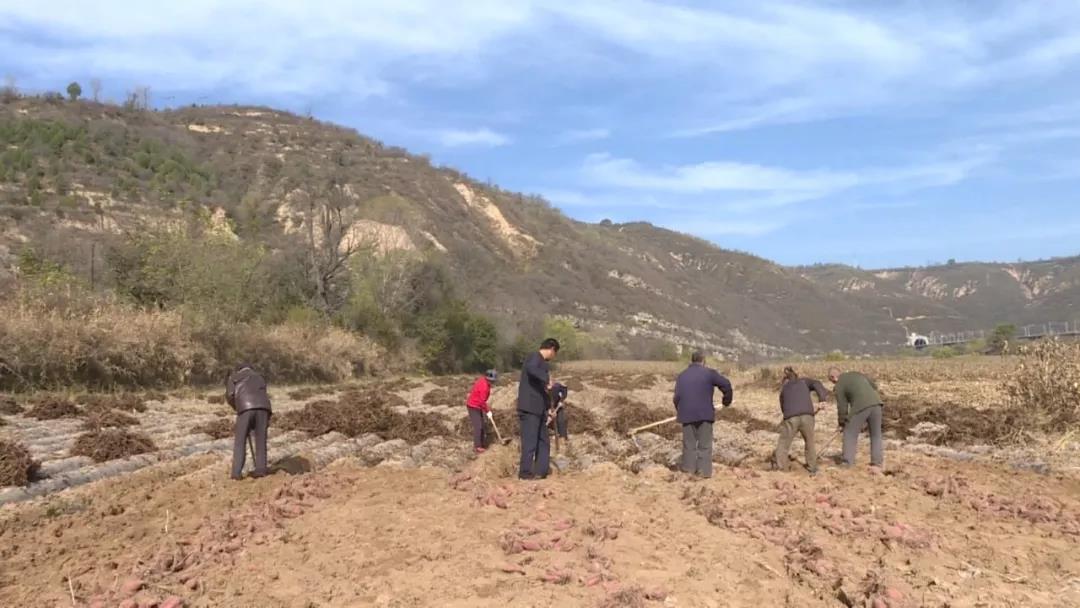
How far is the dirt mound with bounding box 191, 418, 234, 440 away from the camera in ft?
50.8

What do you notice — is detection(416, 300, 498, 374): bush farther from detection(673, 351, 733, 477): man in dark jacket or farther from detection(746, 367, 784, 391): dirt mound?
detection(673, 351, 733, 477): man in dark jacket

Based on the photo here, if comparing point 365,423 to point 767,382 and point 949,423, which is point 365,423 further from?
point 767,382

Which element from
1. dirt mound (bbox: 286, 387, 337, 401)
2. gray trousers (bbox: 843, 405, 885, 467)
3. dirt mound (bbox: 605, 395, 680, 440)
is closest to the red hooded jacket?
dirt mound (bbox: 605, 395, 680, 440)

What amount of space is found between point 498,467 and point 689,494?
11.5 feet

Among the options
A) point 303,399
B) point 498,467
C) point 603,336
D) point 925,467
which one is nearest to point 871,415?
point 925,467

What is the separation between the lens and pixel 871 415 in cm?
1179

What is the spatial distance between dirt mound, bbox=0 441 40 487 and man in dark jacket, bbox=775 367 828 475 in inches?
382

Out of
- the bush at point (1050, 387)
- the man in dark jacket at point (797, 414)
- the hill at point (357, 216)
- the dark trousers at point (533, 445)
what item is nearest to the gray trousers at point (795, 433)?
the man in dark jacket at point (797, 414)

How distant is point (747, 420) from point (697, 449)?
994 cm

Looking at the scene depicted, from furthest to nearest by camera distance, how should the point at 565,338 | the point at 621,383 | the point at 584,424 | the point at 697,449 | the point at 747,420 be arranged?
the point at 565,338, the point at 621,383, the point at 747,420, the point at 584,424, the point at 697,449

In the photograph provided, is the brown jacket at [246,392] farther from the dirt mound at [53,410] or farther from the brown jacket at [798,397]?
the dirt mound at [53,410]

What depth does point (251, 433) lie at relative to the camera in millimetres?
11008

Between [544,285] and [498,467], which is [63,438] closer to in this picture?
[498,467]

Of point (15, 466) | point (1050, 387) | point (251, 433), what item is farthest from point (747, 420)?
point (15, 466)
